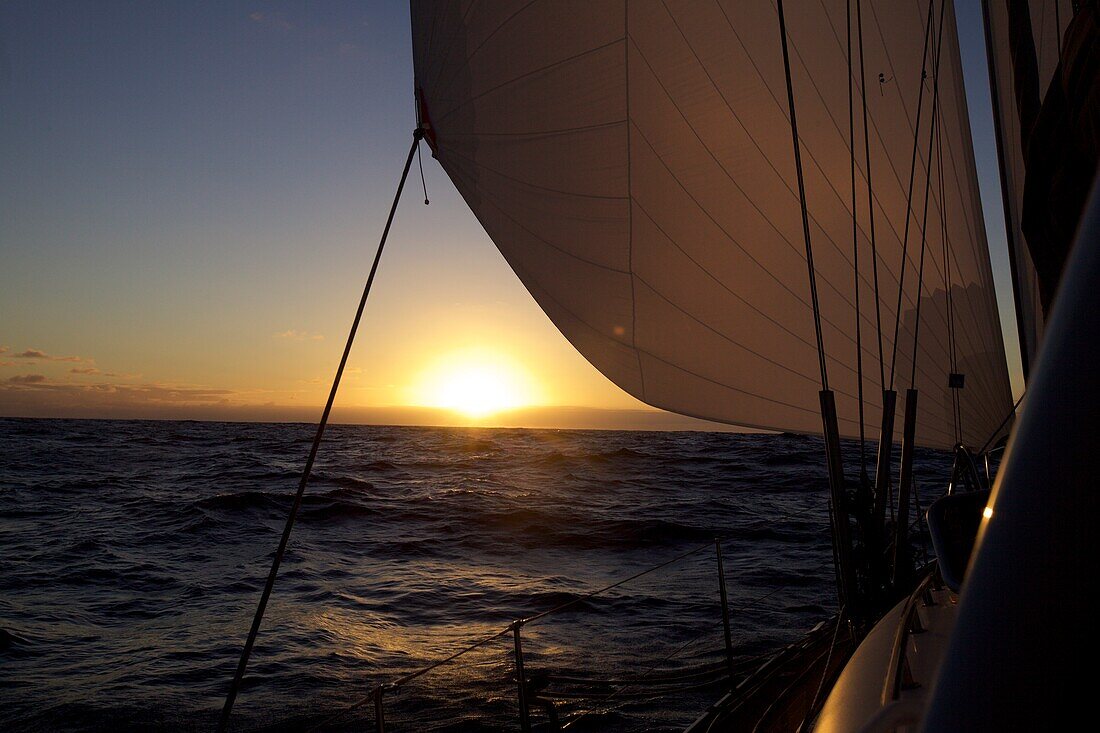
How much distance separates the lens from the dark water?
639 centimetres

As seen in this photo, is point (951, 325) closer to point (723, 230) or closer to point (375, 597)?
point (723, 230)

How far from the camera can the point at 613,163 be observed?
140 inches

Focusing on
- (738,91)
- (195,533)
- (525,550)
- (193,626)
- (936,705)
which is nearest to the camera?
(936,705)

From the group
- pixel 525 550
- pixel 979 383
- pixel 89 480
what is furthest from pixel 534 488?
pixel 979 383

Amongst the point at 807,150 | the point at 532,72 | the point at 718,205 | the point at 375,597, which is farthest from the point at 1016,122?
the point at 375,597

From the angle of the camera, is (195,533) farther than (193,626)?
Yes

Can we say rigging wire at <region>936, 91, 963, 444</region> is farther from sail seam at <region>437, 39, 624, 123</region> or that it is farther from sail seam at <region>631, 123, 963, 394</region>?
sail seam at <region>437, 39, 624, 123</region>

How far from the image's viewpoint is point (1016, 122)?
5.11m

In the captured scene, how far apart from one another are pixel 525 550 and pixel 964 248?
32.3 feet

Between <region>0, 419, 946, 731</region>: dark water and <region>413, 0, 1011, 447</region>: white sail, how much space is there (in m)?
3.24

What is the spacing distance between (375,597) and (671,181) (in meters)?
8.13

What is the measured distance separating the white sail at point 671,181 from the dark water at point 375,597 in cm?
324

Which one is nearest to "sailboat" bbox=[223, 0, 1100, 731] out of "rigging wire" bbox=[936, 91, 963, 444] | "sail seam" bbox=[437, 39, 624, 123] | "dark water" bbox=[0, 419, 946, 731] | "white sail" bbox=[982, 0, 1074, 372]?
"sail seam" bbox=[437, 39, 624, 123]

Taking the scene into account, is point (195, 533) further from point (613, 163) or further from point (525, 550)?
point (613, 163)
